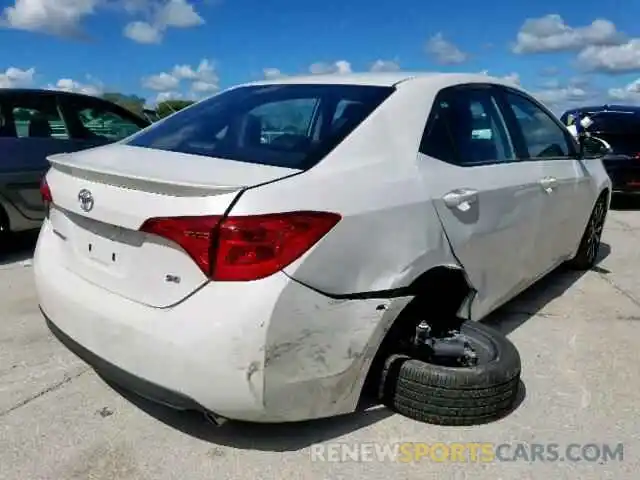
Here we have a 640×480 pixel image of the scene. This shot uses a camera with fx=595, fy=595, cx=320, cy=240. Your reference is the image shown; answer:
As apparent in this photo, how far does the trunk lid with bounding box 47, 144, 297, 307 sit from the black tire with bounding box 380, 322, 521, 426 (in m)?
1.03

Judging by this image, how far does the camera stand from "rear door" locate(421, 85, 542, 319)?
2707 mm

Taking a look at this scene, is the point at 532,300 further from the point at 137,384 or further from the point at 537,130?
the point at 137,384

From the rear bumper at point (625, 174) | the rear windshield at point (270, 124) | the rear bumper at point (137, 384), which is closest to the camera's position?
the rear bumper at point (137, 384)

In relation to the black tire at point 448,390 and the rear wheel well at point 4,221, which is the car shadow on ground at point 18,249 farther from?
the black tire at point 448,390

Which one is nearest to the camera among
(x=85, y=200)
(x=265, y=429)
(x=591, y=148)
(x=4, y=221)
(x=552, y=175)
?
(x=85, y=200)

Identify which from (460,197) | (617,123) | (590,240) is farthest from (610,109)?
(460,197)

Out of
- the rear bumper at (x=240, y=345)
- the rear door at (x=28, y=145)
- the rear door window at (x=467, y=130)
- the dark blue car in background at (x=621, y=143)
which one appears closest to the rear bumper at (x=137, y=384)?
the rear bumper at (x=240, y=345)

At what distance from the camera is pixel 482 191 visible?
2.91 metres

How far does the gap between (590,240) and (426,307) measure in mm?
2872

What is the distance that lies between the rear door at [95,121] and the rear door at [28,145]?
0.47 feet

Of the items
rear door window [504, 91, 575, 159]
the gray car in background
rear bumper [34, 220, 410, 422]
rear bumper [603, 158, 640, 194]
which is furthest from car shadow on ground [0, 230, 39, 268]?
rear bumper [603, 158, 640, 194]

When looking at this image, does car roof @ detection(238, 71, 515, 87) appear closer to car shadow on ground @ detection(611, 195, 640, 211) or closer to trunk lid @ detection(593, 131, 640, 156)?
trunk lid @ detection(593, 131, 640, 156)

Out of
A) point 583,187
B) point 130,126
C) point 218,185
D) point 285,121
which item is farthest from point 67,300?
point 130,126

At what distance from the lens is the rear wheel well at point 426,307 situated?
254cm
